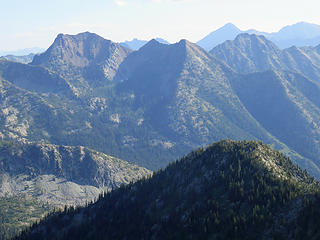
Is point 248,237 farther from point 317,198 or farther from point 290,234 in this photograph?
point 317,198

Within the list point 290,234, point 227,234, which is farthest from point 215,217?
point 290,234

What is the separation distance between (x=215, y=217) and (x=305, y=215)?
50395 millimetres

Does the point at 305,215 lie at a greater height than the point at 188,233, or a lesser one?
greater

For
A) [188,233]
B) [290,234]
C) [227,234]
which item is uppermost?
[290,234]

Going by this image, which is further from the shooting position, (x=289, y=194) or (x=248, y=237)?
(x=289, y=194)

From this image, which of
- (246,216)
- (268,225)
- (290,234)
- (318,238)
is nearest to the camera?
(318,238)

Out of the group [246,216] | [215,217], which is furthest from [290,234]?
[215,217]

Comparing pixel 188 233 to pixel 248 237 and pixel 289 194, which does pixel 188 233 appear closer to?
pixel 248 237

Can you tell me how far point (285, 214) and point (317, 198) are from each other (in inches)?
745

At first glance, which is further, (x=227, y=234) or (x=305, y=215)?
(x=227, y=234)

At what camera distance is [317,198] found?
178 metres

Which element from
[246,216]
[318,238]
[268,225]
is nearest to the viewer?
[318,238]

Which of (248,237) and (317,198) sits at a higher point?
(317,198)

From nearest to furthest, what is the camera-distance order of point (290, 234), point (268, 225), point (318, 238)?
1. point (318, 238)
2. point (290, 234)
3. point (268, 225)
